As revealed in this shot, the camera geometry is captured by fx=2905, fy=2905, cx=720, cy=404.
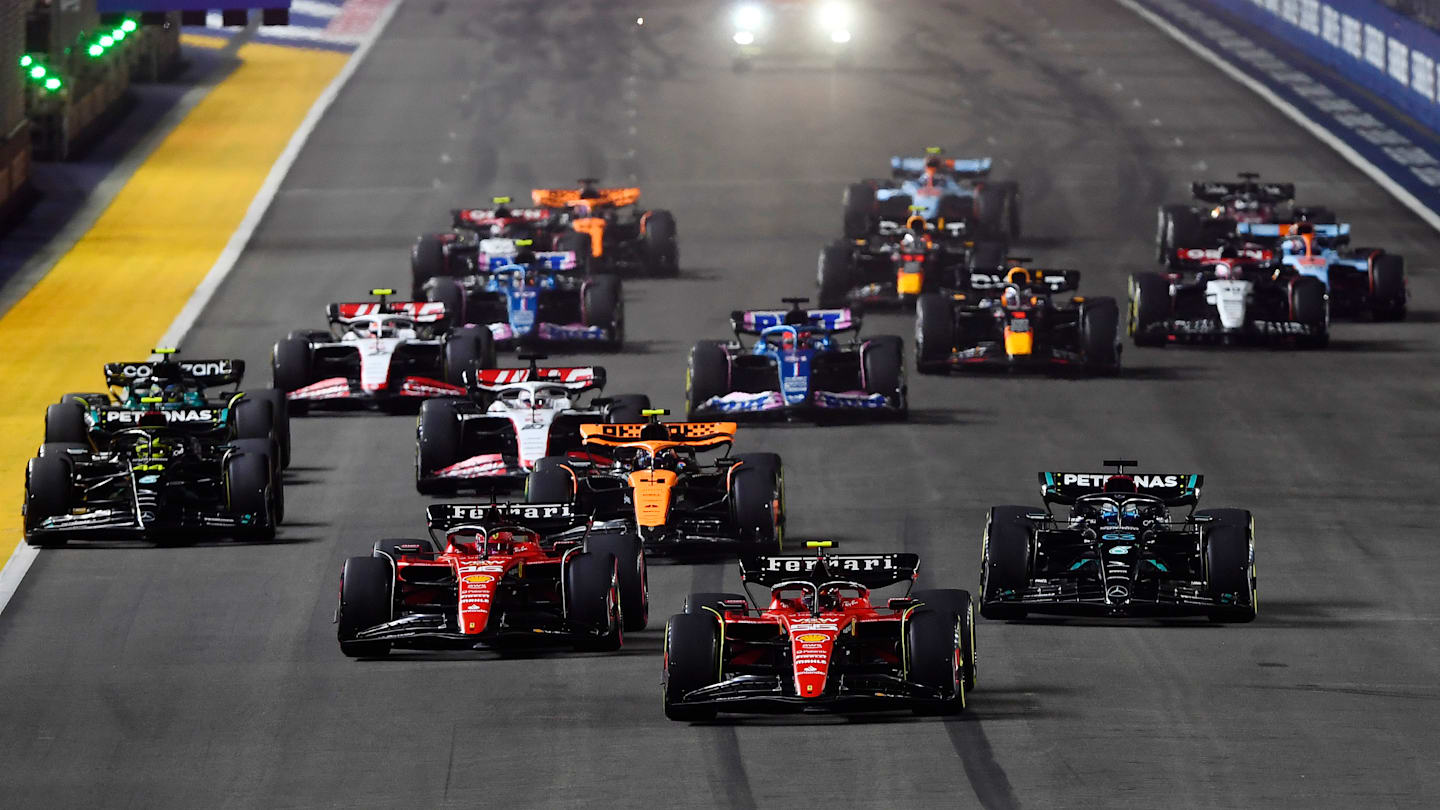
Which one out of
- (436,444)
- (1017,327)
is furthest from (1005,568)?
(1017,327)

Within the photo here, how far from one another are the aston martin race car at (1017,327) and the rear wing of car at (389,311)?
22.5ft

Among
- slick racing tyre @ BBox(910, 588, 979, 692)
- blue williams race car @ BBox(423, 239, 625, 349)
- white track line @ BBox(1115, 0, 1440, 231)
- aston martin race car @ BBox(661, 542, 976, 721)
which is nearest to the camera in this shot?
aston martin race car @ BBox(661, 542, 976, 721)

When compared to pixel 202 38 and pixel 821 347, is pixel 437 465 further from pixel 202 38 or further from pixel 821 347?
pixel 202 38

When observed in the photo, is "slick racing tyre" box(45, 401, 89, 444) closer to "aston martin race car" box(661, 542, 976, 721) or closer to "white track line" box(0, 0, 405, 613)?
"white track line" box(0, 0, 405, 613)

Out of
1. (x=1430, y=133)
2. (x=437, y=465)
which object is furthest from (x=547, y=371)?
(x=1430, y=133)

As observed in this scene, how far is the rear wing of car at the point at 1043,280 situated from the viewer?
42.2m

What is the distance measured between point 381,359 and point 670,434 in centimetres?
896

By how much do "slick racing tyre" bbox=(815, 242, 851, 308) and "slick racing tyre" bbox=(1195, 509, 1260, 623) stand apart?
2206cm

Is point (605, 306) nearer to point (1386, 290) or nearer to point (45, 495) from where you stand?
point (1386, 290)

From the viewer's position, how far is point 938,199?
55.7 metres

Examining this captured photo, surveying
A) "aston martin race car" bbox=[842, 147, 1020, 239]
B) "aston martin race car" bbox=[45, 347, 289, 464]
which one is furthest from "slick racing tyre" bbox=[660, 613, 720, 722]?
"aston martin race car" bbox=[842, 147, 1020, 239]

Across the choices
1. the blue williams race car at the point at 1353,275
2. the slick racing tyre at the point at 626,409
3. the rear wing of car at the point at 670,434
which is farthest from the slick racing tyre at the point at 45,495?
the blue williams race car at the point at 1353,275

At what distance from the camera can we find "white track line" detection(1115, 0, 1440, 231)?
195 ft

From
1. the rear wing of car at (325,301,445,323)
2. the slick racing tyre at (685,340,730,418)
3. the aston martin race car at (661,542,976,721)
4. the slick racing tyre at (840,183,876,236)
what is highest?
the slick racing tyre at (840,183,876,236)
